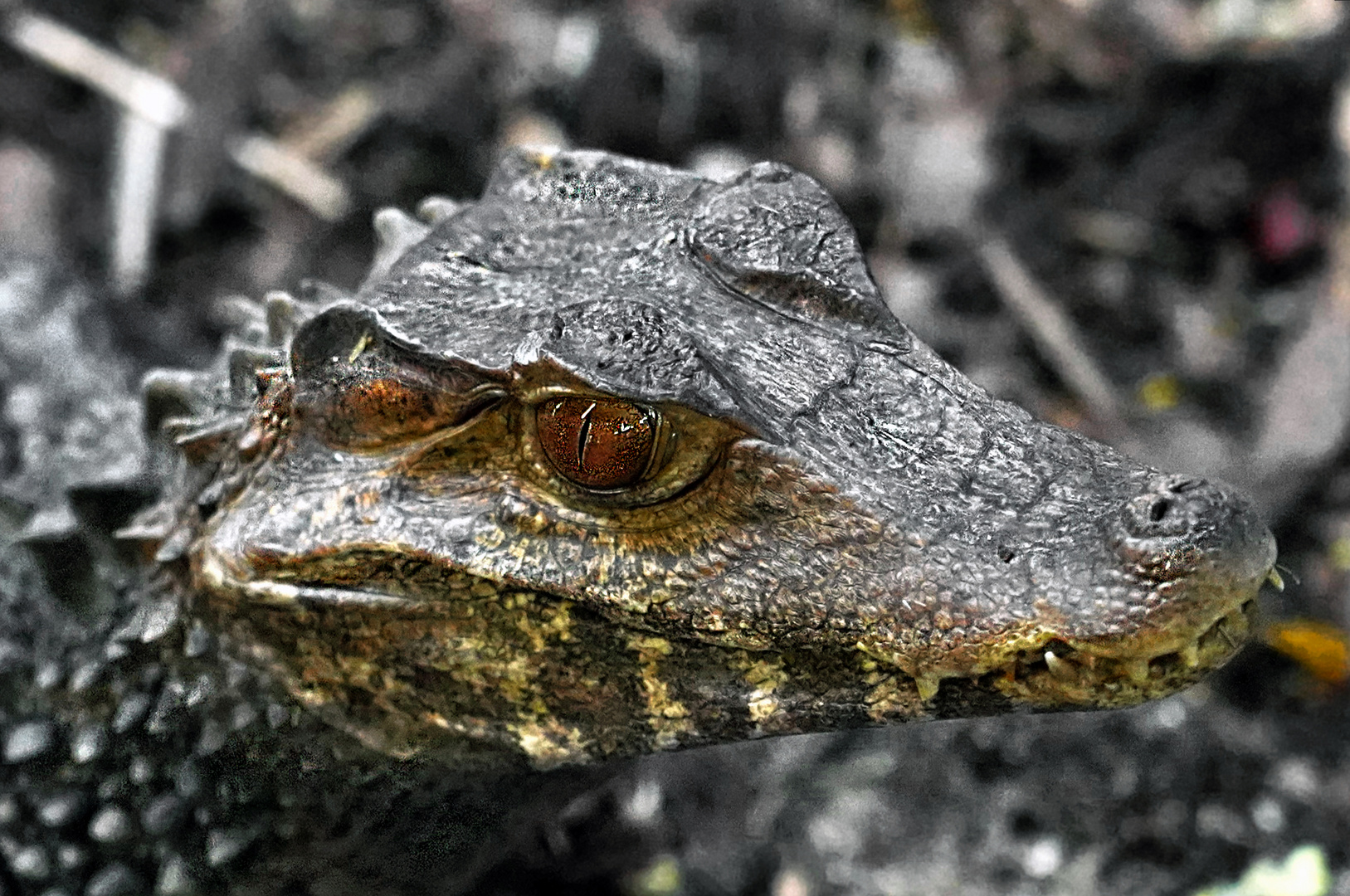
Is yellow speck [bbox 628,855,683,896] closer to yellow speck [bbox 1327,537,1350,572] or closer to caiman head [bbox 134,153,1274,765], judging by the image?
caiman head [bbox 134,153,1274,765]

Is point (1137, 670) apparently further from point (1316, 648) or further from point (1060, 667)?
point (1316, 648)

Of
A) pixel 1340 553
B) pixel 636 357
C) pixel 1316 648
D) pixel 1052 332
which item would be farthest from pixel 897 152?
pixel 636 357

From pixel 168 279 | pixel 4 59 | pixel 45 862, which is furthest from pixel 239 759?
pixel 4 59

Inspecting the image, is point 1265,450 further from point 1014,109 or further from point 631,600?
point 631,600

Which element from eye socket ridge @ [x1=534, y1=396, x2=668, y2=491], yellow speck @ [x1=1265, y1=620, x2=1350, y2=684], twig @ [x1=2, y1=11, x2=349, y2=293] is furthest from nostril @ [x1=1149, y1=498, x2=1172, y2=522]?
twig @ [x1=2, y1=11, x2=349, y2=293]

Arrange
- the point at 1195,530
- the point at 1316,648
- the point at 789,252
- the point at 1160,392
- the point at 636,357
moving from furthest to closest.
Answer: the point at 1160,392 < the point at 1316,648 < the point at 789,252 < the point at 636,357 < the point at 1195,530
